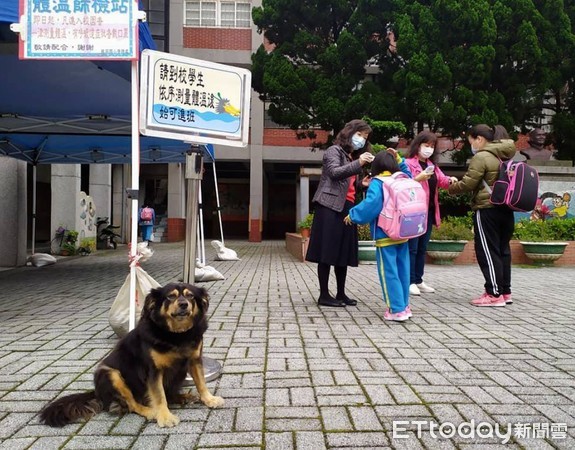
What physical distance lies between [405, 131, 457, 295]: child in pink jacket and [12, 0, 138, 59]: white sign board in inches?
132

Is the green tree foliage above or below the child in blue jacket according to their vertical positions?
above

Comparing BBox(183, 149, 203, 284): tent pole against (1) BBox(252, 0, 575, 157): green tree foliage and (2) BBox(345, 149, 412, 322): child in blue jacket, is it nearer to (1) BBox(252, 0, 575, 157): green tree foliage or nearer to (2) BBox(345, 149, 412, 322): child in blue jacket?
(2) BBox(345, 149, 412, 322): child in blue jacket

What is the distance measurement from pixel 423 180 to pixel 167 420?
3922 millimetres

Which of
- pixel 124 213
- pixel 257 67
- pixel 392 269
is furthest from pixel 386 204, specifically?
pixel 124 213

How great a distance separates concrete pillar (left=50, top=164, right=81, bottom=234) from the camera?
44.9ft

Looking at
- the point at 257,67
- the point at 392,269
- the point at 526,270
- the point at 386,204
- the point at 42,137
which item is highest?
the point at 257,67

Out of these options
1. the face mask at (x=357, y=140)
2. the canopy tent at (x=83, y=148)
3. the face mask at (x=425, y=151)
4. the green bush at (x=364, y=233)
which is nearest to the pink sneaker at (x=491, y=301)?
the face mask at (x=425, y=151)

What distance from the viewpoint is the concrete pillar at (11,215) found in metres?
10.2

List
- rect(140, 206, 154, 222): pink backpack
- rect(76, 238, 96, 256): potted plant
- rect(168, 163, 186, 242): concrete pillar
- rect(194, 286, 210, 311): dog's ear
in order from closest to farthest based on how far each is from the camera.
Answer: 1. rect(194, 286, 210, 311): dog's ear
2. rect(76, 238, 96, 256): potted plant
3. rect(140, 206, 154, 222): pink backpack
4. rect(168, 163, 186, 242): concrete pillar

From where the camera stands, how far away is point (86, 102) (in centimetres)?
732

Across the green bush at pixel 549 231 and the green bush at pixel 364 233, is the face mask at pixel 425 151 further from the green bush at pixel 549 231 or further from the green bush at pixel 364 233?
the green bush at pixel 549 231

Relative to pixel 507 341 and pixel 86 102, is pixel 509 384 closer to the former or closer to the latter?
pixel 507 341

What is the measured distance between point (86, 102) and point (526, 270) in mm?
8404

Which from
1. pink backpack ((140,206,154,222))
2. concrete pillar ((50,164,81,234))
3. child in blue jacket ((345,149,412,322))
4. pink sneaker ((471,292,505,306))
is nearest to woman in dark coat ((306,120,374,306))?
child in blue jacket ((345,149,412,322))
